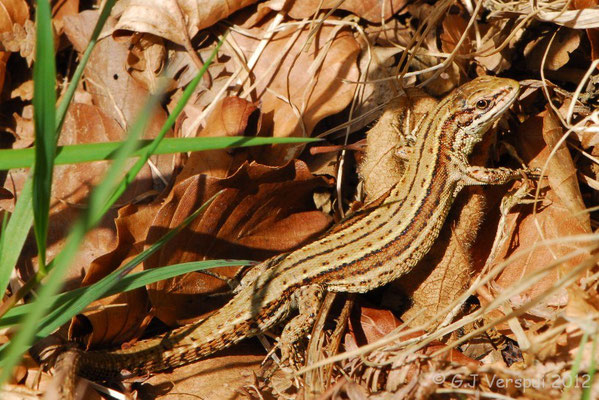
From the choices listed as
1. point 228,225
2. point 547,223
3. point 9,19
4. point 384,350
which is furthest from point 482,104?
point 9,19

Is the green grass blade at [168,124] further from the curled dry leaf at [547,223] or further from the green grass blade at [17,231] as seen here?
the curled dry leaf at [547,223]

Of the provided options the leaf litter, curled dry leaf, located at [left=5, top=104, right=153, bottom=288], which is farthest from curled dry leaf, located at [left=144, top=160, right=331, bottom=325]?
curled dry leaf, located at [left=5, top=104, right=153, bottom=288]

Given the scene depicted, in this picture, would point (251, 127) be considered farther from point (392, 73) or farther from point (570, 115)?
point (570, 115)

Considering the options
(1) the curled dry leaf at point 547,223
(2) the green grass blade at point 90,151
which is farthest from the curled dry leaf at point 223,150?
(1) the curled dry leaf at point 547,223

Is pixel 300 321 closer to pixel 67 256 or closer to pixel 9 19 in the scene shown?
pixel 67 256

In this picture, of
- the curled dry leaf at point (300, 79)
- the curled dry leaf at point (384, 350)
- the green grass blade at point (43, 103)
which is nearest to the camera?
the green grass blade at point (43, 103)
